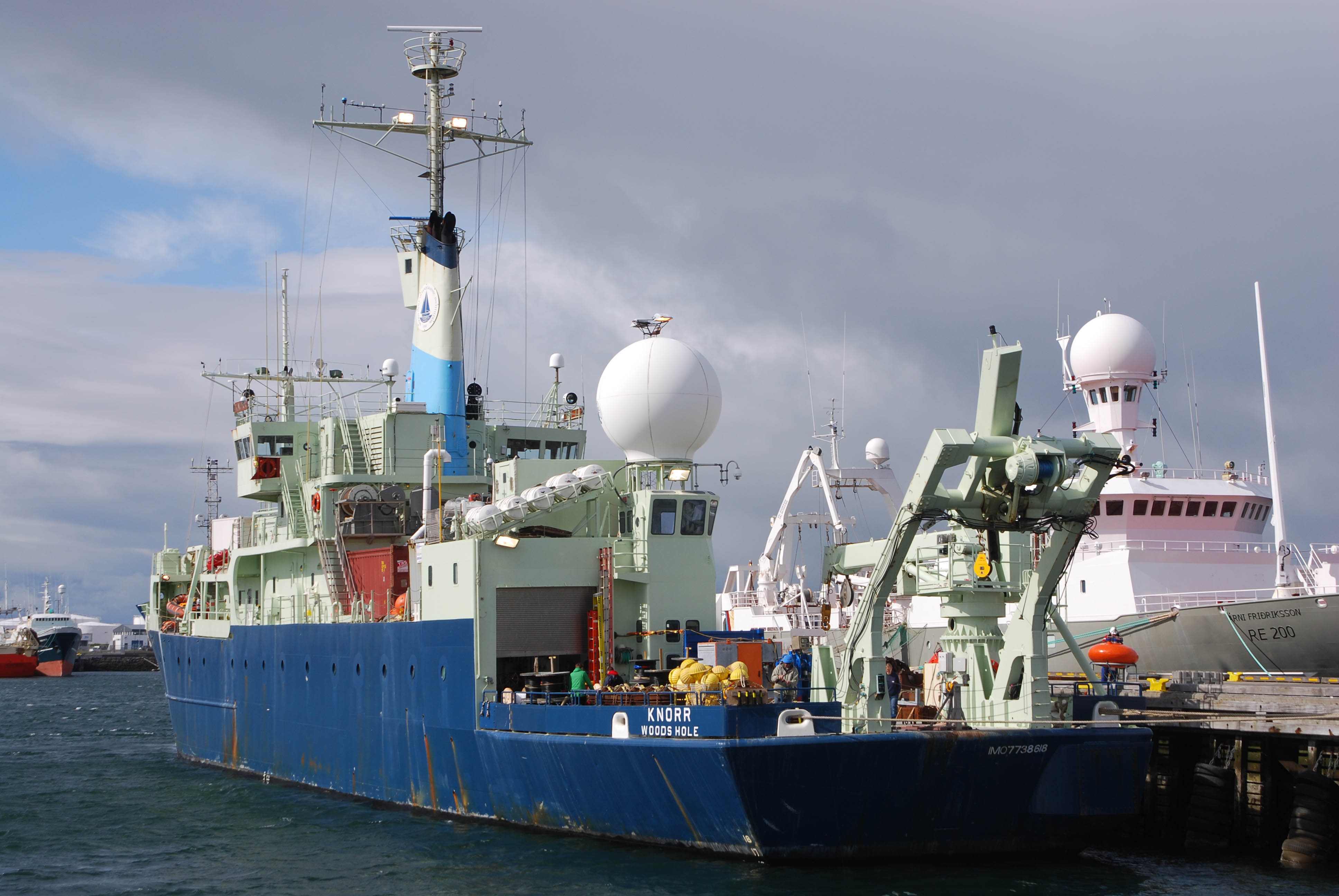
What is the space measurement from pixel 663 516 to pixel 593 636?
246cm

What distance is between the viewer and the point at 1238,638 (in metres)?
27.1

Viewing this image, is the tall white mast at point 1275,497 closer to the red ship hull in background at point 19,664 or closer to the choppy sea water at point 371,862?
the choppy sea water at point 371,862

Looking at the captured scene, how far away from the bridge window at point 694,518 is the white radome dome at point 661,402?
117 cm

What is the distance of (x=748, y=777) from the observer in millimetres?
17328

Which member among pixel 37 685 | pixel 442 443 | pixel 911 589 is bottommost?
pixel 37 685

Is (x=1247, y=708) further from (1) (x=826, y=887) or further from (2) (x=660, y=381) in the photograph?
(2) (x=660, y=381)

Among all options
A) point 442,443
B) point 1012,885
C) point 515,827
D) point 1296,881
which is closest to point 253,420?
point 442,443

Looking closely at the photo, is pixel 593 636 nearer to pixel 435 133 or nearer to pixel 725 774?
pixel 725 774

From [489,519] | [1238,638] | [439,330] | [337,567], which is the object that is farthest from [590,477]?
[1238,638]

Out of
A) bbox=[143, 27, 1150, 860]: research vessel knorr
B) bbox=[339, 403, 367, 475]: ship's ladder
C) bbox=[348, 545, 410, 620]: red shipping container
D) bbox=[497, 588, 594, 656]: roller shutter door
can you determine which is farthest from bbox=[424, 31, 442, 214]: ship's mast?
bbox=[497, 588, 594, 656]: roller shutter door

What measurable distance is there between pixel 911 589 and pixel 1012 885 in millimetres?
4915

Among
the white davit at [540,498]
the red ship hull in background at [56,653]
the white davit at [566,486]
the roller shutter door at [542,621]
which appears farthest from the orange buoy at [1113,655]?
the red ship hull in background at [56,653]

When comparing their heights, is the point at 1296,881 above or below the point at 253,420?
below

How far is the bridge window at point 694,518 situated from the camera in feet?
77.4
